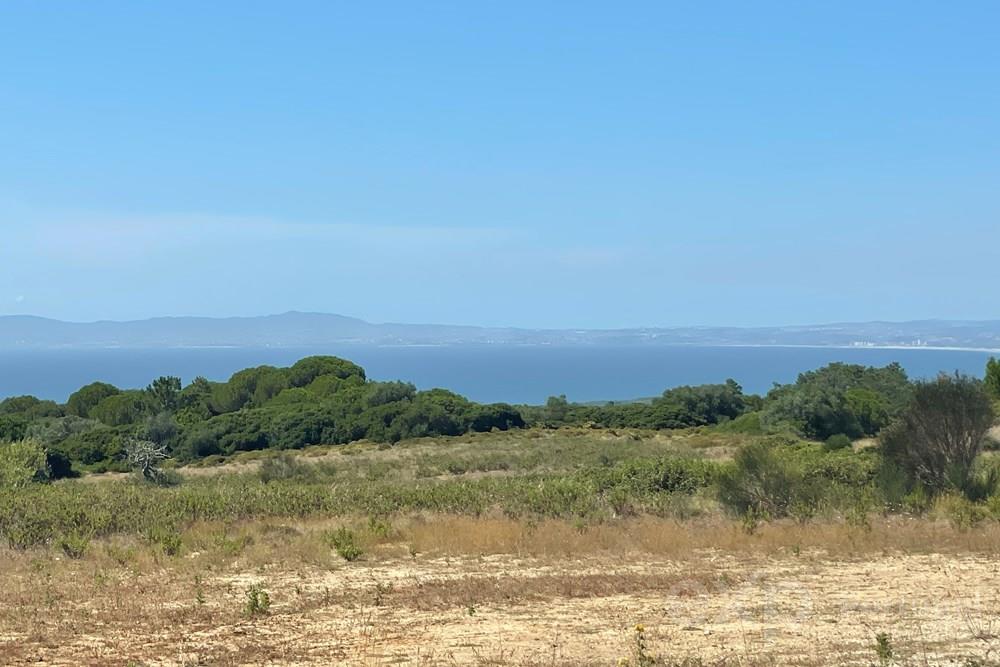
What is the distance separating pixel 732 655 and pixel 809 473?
41.9ft

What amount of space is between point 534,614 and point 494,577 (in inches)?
82.0

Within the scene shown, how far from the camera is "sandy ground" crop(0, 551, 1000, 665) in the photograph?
A: 7969 millimetres

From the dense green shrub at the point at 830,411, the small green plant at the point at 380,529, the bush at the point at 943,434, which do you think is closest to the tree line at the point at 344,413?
the dense green shrub at the point at 830,411

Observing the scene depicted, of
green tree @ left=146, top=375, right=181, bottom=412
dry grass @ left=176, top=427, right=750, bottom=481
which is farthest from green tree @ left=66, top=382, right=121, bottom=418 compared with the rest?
dry grass @ left=176, top=427, right=750, bottom=481

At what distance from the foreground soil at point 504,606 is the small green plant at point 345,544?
0.59 ft

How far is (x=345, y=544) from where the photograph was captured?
46.6 ft

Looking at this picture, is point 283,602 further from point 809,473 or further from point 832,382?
point 832,382

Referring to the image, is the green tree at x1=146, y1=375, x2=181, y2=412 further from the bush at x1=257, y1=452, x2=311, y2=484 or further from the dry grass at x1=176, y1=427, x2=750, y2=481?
the bush at x1=257, y1=452, x2=311, y2=484

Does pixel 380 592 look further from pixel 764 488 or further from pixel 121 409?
pixel 121 409

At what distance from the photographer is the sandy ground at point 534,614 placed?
7.97m

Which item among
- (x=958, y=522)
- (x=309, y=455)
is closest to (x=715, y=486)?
(x=958, y=522)

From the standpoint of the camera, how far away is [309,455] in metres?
42.0

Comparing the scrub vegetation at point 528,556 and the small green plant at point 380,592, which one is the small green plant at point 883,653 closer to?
the scrub vegetation at point 528,556

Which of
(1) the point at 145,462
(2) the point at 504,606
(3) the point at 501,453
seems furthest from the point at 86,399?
(2) the point at 504,606
